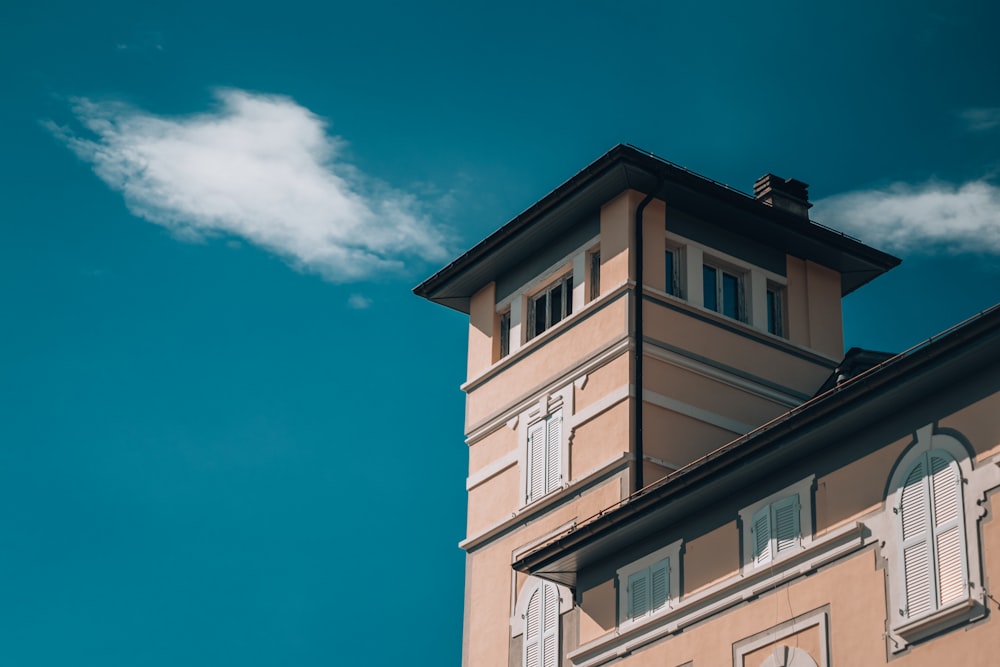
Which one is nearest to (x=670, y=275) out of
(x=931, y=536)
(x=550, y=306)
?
(x=550, y=306)

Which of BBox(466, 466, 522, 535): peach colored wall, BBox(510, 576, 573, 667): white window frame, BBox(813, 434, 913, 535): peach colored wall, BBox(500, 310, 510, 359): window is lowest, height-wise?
BBox(813, 434, 913, 535): peach colored wall

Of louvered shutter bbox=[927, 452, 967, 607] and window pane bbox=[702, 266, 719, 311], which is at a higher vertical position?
window pane bbox=[702, 266, 719, 311]

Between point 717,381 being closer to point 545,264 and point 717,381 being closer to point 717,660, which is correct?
point 545,264

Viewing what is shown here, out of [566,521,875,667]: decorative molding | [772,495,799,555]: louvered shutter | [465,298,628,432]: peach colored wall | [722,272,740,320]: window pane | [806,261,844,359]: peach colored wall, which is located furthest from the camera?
[806,261,844,359]: peach colored wall

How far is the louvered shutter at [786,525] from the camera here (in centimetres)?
3136

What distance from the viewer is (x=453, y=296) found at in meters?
47.5

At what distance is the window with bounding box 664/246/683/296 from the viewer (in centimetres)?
4309

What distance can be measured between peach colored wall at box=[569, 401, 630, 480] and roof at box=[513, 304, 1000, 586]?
113 inches

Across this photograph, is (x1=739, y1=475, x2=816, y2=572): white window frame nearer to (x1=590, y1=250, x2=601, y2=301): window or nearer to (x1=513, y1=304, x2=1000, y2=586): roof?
(x1=513, y1=304, x2=1000, y2=586): roof

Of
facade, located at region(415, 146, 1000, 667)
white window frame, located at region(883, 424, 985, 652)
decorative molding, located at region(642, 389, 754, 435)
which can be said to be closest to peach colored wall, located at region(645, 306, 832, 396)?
facade, located at region(415, 146, 1000, 667)

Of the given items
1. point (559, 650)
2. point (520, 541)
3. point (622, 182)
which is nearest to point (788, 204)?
point (622, 182)

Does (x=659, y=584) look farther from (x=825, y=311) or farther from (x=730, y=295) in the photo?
(x=825, y=311)

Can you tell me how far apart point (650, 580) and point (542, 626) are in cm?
489

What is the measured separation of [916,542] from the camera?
28734mm
